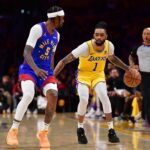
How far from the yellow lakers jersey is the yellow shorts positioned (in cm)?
6

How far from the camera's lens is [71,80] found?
1670cm

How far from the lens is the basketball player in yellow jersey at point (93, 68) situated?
6961 millimetres

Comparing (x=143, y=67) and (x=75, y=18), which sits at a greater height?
(x=75, y=18)

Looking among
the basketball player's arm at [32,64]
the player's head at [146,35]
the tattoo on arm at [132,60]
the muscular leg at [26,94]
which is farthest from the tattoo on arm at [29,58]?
the player's head at [146,35]

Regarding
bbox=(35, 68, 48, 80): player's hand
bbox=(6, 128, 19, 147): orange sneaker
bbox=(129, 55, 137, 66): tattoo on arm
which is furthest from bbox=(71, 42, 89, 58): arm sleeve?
bbox=(129, 55, 137, 66): tattoo on arm

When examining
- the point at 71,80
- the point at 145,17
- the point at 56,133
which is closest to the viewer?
the point at 56,133

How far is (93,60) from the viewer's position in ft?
23.2

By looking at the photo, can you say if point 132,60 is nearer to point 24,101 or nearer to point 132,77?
point 132,77

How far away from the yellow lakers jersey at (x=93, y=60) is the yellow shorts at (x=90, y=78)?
0.06 metres

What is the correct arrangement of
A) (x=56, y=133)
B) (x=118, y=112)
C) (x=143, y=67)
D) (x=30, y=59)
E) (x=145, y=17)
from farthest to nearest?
1. (x=145, y=17)
2. (x=118, y=112)
3. (x=143, y=67)
4. (x=56, y=133)
5. (x=30, y=59)

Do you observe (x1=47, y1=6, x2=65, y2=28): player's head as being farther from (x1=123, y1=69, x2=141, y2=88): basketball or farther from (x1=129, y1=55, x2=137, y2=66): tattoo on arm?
(x1=129, y1=55, x2=137, y2=66): tattoo on arm

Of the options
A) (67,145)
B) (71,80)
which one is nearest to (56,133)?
(67,145)

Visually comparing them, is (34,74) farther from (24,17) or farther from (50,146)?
(24,17)

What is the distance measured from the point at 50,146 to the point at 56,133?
2.01m
